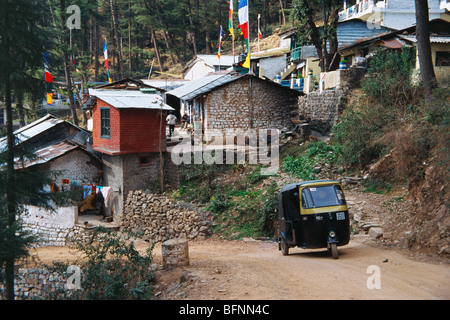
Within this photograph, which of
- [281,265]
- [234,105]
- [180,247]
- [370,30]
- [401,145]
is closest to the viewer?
[281,265]

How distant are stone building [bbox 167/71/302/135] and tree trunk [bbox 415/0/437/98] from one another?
9961 millimetres

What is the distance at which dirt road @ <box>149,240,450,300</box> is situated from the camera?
7.83m

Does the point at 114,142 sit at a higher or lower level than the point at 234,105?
lower

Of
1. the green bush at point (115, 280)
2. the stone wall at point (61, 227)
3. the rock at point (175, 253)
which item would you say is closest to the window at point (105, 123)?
the stone wall at point (61, 227)

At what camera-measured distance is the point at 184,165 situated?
22.0 meters

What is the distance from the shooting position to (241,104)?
24734mm

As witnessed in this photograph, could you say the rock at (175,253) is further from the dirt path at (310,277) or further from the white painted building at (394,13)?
the white painted building at (394,13)

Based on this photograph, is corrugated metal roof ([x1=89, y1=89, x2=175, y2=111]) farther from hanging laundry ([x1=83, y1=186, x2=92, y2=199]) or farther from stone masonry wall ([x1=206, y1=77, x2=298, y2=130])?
hanging laundry ([x1=83, y1=186, x2=92, y2=199])

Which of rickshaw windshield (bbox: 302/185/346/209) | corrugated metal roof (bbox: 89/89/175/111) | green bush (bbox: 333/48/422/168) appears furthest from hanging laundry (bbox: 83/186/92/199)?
rickshaw windshield (bbox: 302/185/346/209)

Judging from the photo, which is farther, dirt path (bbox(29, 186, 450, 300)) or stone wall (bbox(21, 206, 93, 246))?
stone wall (bbox(21, 206, 93, 246))

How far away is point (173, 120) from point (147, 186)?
5424 mm

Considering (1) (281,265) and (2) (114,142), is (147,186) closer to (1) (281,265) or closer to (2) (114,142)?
(2) (114,142)

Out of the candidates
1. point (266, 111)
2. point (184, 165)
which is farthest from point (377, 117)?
point (184, 165)

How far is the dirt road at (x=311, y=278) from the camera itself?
7832mm
